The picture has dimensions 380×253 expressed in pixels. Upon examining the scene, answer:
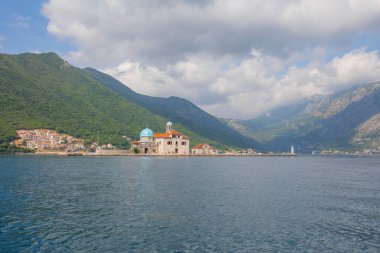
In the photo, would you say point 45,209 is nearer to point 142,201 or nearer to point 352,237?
point 142,201

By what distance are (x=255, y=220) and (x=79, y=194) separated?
25096 mm

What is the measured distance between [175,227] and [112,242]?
6.46 meters

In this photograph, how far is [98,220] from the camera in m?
32.7

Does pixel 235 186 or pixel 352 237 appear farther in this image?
pixel 235 186

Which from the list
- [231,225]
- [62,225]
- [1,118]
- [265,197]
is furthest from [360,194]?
[1,118]

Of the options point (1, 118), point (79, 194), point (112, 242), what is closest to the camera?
point (112, 242)

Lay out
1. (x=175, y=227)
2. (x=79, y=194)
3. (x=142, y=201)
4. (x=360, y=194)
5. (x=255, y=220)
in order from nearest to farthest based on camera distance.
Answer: (x=175, y=227), (x=255, y=220), (x=142, y=201), (x=79, y=194), (x=360, y=194)

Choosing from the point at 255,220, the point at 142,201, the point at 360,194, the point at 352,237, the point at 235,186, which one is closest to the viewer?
the point at 352,237

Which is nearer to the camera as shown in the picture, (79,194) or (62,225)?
(62,225)

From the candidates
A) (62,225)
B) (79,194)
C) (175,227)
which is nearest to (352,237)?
(175,227)

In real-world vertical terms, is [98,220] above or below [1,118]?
below

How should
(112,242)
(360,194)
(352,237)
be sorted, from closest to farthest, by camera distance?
(112,242)
(352,237)
(360,194)

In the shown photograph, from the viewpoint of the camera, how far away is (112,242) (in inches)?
1026

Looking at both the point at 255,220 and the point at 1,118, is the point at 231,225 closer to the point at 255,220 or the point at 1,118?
the point at 255,220
